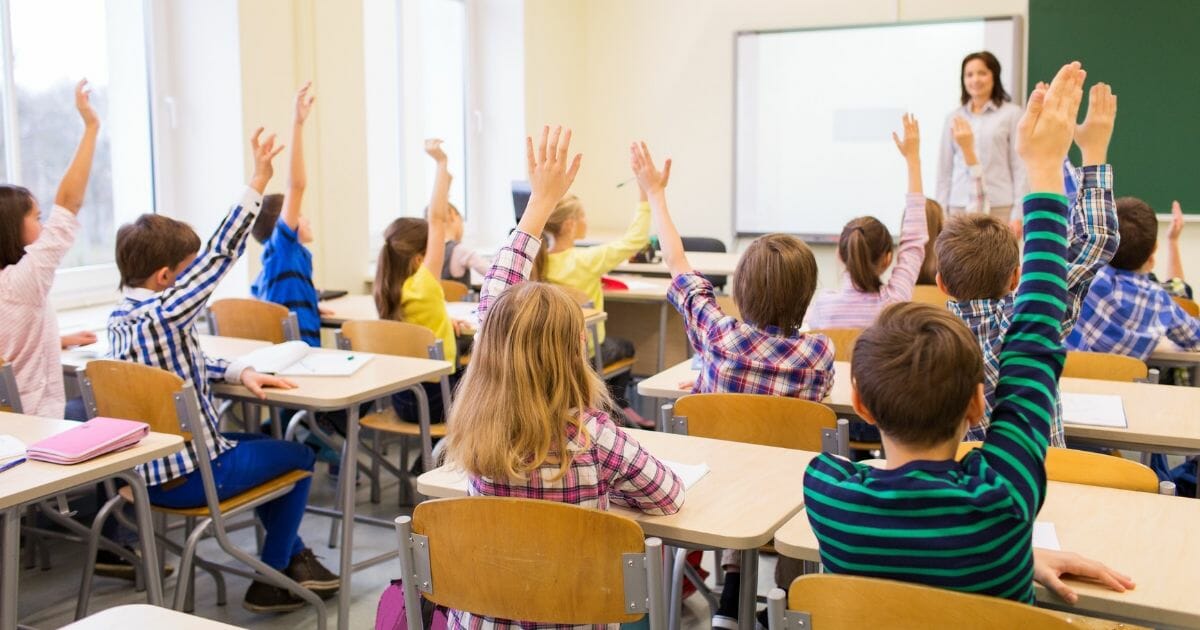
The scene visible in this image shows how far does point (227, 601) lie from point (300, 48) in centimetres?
278

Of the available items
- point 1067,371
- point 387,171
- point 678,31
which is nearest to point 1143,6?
point 678,31

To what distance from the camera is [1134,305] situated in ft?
11.9

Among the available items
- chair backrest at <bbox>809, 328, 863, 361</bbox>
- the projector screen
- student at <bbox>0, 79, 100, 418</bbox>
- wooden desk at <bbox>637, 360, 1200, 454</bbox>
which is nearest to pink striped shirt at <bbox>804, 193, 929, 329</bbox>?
chair backrest at <bbox>809, 328, 863, 361</bbox>

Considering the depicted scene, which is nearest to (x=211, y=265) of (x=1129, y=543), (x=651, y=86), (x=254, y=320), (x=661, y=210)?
(x=254, y=320)

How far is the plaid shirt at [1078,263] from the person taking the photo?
2.29 metres

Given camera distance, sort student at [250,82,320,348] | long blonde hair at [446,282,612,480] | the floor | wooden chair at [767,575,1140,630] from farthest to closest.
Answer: student at [250,82,320,348] < the floor < long blonde hair at [446,282,612,480] < wooden chair at [767,575,1140,630]

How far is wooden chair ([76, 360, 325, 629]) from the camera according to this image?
8.72 feet

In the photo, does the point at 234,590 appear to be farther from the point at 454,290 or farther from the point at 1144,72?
the point at 1144,72

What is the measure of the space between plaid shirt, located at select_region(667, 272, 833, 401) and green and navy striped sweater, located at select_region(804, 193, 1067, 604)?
1.14 m

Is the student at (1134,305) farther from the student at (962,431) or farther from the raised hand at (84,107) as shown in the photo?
the raised hand at (84,107)

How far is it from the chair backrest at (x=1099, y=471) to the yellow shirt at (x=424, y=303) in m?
2.25

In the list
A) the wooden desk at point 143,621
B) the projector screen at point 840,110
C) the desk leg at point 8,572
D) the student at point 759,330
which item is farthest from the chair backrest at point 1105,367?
the projector screen at point 840,110

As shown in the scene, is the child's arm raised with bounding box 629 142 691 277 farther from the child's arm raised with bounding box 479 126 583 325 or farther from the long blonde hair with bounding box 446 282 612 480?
the long blonde hair with bounding box 446 282 612 480

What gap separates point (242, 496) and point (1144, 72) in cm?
552
